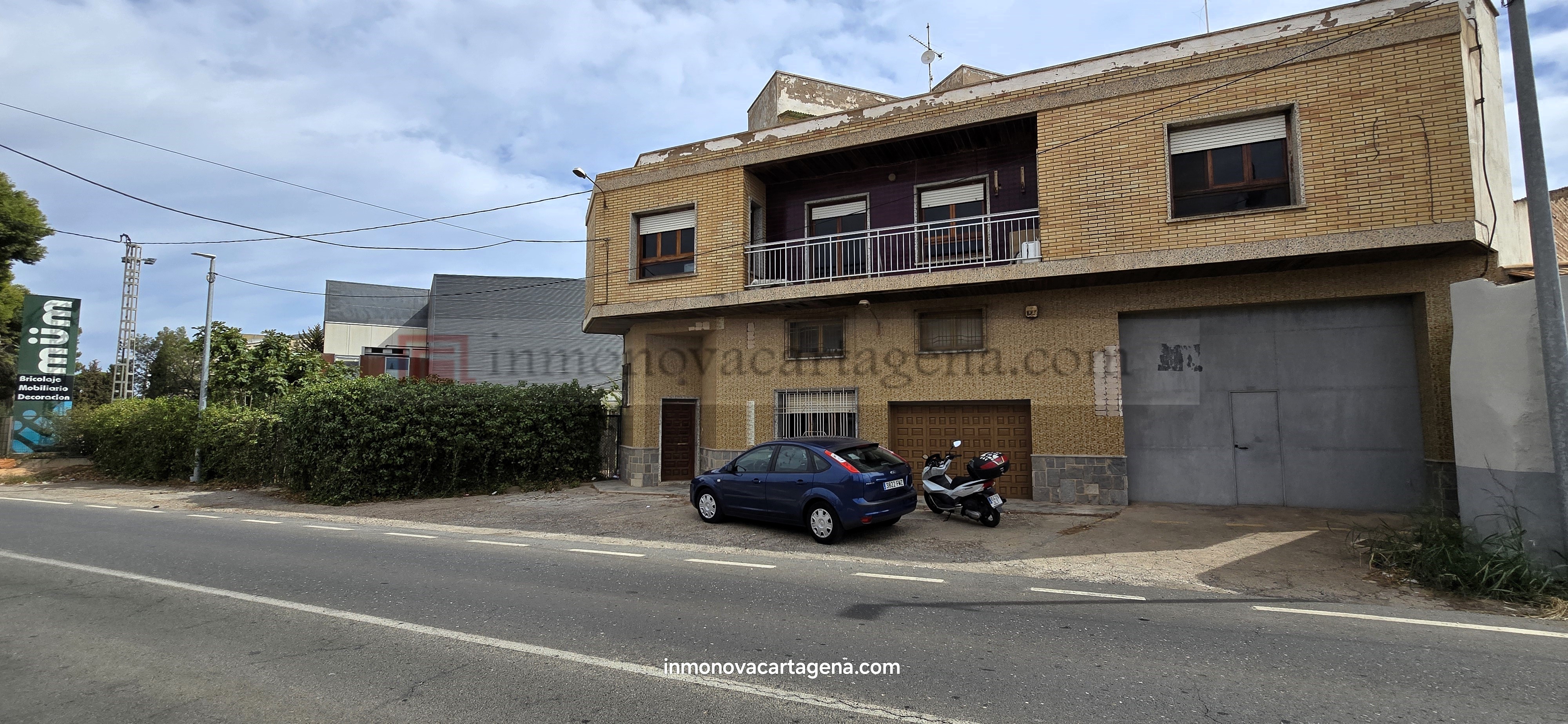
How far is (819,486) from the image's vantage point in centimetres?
900

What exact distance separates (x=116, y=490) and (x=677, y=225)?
1682 cm

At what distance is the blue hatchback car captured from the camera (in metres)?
8.77

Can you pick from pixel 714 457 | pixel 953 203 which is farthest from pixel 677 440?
pixel 953 203

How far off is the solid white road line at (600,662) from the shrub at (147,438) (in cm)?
1634

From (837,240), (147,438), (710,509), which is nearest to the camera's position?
(710,509)

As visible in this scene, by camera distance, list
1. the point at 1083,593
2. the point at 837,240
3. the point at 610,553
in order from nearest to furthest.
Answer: the point at 1083,593 < the point at 610,553 < the point at 837,240

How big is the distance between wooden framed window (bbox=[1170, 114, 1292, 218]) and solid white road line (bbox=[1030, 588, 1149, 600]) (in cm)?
685

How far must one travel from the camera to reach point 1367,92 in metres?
9.68

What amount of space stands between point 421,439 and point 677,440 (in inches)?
214

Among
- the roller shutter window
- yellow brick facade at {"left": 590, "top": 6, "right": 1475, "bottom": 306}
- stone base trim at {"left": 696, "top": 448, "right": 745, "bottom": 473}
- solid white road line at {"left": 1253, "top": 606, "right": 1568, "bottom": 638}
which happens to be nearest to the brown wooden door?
stone base trim at {"left": 696, "top": 448, "right": 745, "bottom": 473}

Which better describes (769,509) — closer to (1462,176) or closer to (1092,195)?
(1092,195)

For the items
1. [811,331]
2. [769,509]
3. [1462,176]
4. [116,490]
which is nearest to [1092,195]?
[1462,176]

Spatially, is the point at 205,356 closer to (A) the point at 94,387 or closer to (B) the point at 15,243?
(B) the point at 15,243

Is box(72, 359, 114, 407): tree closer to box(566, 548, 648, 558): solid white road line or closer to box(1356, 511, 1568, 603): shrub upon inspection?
box(566, 548, 648, 558): solid white road line
